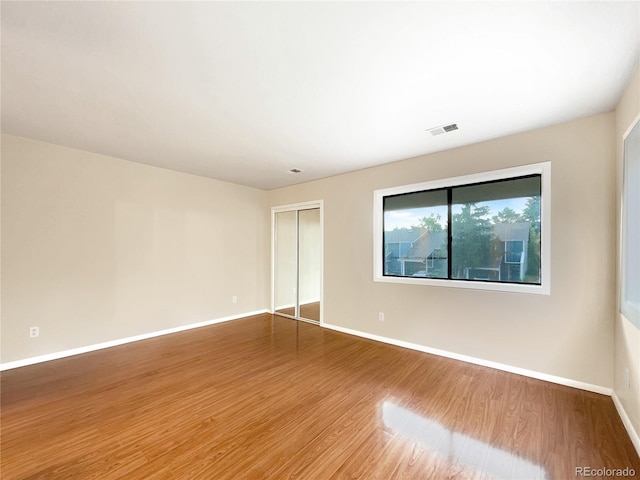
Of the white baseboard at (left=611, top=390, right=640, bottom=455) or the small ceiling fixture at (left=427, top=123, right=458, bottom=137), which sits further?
the small ceiling fixture at (left=427, top=123, right=458, bottom=137)

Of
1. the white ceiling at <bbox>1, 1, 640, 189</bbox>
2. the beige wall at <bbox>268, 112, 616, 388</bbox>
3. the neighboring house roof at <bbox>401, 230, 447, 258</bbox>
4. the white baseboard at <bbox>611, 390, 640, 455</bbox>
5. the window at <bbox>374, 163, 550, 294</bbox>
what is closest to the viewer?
the white ceiling at <bbox>1, 1, 640, 189</bbox>

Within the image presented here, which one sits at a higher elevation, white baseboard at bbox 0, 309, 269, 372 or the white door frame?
the white door frame

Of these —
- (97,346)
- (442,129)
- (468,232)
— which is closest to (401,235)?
(468,232)

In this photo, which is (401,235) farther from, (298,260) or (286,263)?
(286,263)

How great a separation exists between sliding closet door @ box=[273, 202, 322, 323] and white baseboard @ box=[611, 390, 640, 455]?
12.0 feet

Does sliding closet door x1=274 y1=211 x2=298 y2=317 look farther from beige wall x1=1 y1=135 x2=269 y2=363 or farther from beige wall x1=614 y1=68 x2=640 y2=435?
beige wall x1=614 y1=68 x2=640 y2=435

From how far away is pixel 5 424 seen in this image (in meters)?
2.09

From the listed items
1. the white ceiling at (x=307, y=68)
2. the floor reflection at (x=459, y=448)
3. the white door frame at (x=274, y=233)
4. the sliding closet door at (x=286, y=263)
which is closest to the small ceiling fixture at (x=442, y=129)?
the white ceiling at (x=307, y=68)

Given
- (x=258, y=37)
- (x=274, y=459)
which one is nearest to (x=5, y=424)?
(x=274, y=459)

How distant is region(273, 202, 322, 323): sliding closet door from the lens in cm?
512

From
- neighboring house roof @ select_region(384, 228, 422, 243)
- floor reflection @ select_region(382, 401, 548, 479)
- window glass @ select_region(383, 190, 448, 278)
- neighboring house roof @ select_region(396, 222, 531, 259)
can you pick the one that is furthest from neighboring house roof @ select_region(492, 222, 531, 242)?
floor reflection @ select_region(382, 401, 548, 479)

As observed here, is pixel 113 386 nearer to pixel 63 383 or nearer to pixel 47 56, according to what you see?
pixel 63 383

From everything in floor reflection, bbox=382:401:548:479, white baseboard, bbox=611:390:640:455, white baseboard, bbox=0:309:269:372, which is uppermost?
white baseboard, bbox=611:390:640:455

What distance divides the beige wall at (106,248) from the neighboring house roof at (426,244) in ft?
10.9
